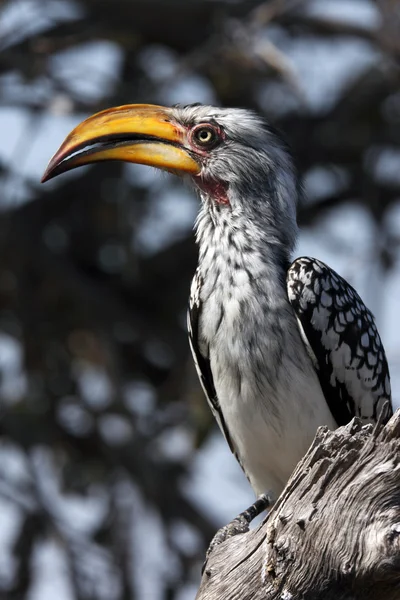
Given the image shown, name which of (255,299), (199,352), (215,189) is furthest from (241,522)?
(215,189)

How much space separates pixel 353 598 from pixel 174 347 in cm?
468

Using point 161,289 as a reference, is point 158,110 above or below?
below

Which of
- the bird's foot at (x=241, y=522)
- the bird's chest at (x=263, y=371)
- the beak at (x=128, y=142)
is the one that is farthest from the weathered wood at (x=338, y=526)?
the beak at (x=128, y=142)

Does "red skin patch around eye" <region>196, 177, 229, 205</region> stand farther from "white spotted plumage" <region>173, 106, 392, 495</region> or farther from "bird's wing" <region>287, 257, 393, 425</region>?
"bird's wing" <region>287, 257, 393, 425</region>

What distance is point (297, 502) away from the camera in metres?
3.59

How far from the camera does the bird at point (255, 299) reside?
4699mm

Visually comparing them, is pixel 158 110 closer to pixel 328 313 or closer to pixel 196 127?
pixel 196 127

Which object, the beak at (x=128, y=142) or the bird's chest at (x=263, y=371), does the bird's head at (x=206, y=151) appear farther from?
the bird's chest at (x=263, y=371)

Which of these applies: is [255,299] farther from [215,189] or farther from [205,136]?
[205,136]

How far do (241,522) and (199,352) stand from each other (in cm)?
72

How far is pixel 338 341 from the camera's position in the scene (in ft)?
15.8

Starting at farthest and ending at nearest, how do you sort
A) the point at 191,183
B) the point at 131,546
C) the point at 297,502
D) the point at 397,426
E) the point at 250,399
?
the point at 131,546 → the point at 191,183 → the point at 250,399 → the point at 297,502 → the point at 397,426

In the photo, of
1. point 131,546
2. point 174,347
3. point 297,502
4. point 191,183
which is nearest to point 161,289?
point 174,347

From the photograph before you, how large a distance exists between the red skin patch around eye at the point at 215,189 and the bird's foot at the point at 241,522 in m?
1.23
